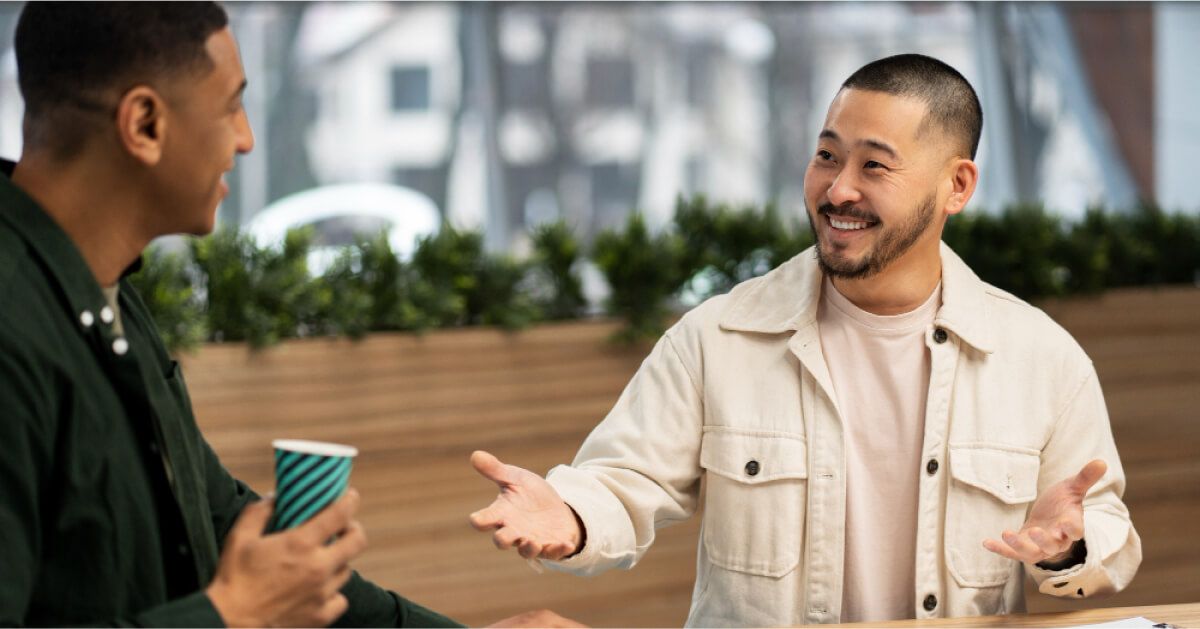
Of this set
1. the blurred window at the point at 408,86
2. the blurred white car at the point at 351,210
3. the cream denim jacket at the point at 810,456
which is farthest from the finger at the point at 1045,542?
the blurred window at the point at 408,86

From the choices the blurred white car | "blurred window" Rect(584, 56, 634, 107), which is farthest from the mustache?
"blurred window" Rect(584, 56, 634, 107)

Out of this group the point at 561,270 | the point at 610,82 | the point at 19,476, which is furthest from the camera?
the point at 610,82

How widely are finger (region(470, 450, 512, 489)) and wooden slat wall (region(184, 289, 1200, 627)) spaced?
1.51 metres

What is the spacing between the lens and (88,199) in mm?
1236

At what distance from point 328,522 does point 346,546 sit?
0.11 ft

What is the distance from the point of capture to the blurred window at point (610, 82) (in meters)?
5.22

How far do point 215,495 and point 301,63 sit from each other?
12.0ft

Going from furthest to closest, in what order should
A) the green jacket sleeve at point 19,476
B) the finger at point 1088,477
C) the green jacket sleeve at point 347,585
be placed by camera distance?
1. the finger at point 1088,477
2. the green jacket sleeve at point 347,585
3. the green jacket sleeve at point 19,476

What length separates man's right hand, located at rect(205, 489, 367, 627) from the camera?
115 centimetres

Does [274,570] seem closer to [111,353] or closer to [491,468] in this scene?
[111,353]

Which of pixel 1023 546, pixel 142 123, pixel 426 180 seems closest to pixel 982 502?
pixel 1023 546

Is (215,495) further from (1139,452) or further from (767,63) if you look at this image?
(767,63)

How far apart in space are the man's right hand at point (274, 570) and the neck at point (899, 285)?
1.10 m

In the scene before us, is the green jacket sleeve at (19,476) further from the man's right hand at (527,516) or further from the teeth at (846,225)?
the teeth at (846,225)
